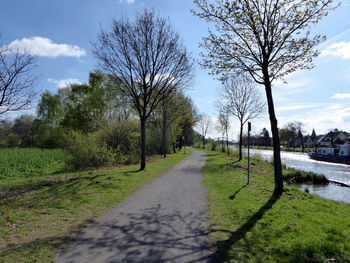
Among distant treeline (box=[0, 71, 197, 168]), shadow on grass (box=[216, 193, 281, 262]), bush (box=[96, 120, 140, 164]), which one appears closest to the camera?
shadow on grass (box=[216, 193, 281, 262])

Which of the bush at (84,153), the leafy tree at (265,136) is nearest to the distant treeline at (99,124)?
the bush at (84,153)

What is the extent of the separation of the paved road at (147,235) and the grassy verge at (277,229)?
449mm

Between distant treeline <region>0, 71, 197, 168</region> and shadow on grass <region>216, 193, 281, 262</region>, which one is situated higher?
distant treeline <region>0, 71, 197, 168</region>

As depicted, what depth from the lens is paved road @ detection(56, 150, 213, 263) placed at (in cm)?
380

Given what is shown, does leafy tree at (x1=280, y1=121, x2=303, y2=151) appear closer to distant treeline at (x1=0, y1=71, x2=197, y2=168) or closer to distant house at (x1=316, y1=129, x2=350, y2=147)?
distant house at (x1=316, y1=129, x2=350, y2=147)

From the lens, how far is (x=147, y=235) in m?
4.71

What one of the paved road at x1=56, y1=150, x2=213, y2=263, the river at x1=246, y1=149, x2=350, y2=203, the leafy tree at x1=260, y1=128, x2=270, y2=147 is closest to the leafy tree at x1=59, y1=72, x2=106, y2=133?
the river at x1=246, y1=149, x2=350, y2=203

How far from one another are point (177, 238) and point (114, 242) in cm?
132

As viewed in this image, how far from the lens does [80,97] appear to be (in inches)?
1615

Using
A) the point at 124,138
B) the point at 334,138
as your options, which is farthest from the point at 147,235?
the point at 334,138

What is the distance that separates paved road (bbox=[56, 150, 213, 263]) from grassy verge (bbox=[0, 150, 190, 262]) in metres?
0.44

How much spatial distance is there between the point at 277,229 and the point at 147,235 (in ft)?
10.0

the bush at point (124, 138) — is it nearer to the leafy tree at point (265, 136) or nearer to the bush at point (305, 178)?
the bush at point (305, 178)

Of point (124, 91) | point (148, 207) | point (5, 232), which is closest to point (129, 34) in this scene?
point (124, 91)
